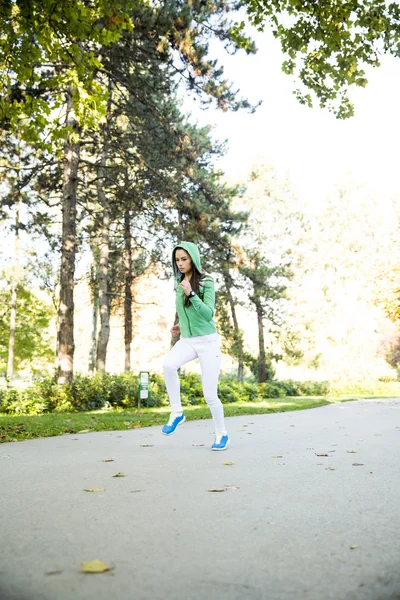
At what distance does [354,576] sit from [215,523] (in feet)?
3.48

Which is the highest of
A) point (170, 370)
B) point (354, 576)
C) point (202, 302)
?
point (202, 302)

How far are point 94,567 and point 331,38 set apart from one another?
7.19 metres

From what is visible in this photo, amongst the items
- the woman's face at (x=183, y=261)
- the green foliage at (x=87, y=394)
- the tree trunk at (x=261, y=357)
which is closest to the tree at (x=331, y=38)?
the woman's face at (x=183, y=261)

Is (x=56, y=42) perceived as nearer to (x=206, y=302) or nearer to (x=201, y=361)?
(x=206, y=302)

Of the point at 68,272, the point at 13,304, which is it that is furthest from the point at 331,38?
the point at 13,304

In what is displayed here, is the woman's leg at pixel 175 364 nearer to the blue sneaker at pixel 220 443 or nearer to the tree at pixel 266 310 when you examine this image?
the blue sneaker at pixel 220 443

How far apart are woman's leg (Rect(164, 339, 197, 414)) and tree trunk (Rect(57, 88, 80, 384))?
9658 millimetres

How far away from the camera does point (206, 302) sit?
20.9ft

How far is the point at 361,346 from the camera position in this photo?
4072cm

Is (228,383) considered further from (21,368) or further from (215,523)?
(215,523)

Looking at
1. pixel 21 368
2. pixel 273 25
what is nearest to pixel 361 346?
pixel 21 368

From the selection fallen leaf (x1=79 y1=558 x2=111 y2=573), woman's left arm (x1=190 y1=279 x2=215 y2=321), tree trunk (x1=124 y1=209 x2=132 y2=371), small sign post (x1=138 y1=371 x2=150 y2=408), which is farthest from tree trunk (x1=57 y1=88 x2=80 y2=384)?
fallen leaf (x1=79 y1=558 x2=111 y2=573)

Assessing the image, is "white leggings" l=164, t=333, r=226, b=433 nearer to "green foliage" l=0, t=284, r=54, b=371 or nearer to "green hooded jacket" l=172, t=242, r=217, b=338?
"green hooded jacket" l=172, t=242, r=217, b=338

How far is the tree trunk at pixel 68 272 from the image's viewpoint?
51.2 feet
